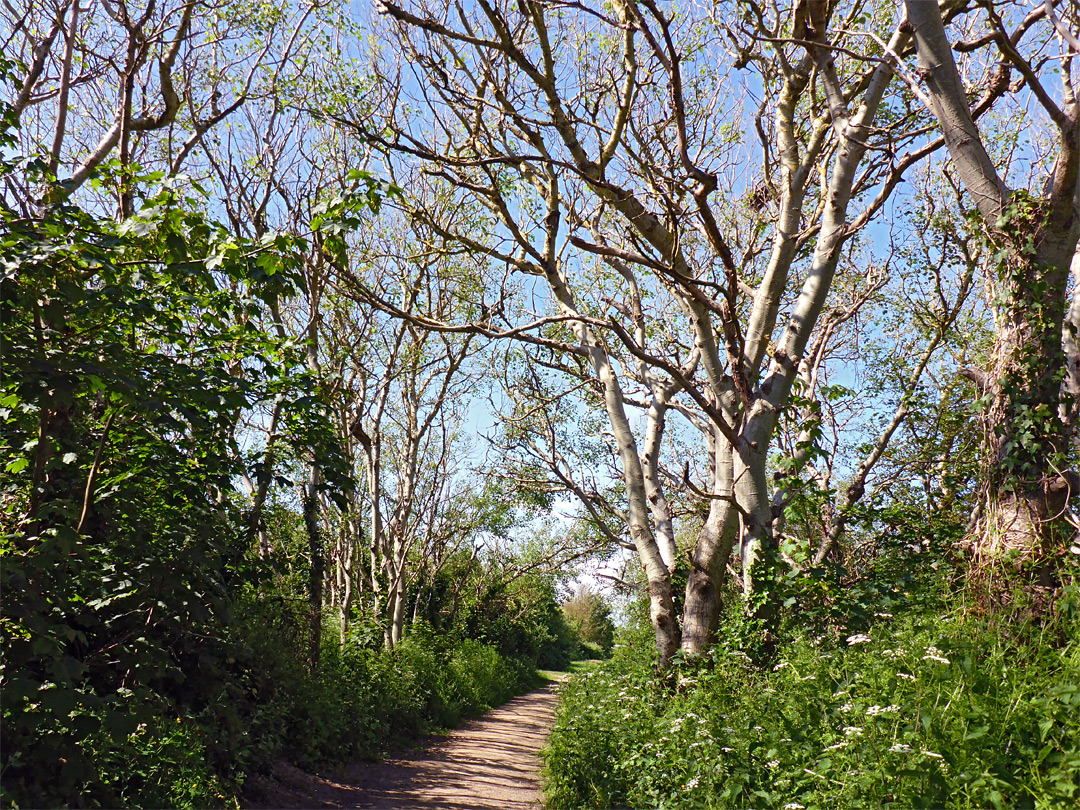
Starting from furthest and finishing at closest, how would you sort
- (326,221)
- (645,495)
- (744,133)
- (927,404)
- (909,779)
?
(927,404), (744,133), (645,495), (326,221), (909,779)

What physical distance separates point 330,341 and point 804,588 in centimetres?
854

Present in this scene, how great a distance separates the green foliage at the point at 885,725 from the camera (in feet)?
9.12

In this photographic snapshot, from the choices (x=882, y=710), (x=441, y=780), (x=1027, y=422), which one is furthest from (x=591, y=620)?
(x=882, y=710)

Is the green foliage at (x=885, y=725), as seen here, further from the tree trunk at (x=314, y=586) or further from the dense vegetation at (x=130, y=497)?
the tree trunk at (x=314, y=586)

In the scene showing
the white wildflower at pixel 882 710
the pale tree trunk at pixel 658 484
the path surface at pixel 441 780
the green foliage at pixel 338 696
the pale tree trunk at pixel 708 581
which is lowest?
the path surface at pixel 441 780

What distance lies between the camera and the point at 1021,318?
463 cm

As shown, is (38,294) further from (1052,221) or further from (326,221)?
(1052,221)

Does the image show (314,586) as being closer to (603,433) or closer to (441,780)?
(441,780)

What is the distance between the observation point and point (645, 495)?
796cm

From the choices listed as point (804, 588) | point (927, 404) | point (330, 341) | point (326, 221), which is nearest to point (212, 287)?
point (326, 221)

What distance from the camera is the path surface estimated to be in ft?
22.8

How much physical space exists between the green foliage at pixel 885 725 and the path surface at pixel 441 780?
2.12m

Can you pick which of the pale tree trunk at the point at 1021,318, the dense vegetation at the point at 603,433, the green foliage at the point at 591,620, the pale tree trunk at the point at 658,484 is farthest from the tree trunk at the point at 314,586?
the green foliage at the point at 591,620

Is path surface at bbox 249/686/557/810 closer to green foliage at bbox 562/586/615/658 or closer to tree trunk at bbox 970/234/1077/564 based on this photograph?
tree trunk at bbox 970/234/1077/564
